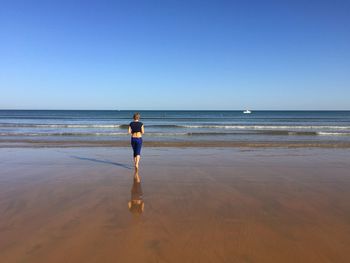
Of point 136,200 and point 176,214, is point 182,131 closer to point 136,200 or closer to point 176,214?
point 136,200

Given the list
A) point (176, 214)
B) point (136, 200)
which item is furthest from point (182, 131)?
point (176, 214)

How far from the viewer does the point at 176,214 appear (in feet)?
19.6

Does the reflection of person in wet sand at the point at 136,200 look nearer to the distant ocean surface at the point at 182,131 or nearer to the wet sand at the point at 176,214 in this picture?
the wet sand at the point at 176,214

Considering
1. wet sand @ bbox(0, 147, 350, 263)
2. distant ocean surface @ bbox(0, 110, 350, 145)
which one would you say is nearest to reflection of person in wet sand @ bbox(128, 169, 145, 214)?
wet sand @ bbox(0, 147, 350, 263)

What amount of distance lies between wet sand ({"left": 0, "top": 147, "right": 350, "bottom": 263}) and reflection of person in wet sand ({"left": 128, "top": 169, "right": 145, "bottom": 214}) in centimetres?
9

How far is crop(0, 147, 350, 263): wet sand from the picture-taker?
4.41 m

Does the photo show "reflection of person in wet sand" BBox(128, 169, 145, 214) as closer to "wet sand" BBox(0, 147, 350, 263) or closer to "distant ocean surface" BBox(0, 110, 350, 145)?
"wet sand" BBox(0, 147, 350, 263)

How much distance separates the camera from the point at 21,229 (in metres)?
5.14

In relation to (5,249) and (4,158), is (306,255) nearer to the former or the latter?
(5,249)

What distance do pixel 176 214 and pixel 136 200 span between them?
1244 mm

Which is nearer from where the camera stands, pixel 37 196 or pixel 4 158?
pixel 37 196

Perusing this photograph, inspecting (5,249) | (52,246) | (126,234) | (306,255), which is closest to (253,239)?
(306,255)

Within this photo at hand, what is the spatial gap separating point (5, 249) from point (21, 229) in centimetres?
72

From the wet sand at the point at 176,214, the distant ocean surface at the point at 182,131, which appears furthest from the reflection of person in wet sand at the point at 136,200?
the distant ocean surface at the point at 182,131
